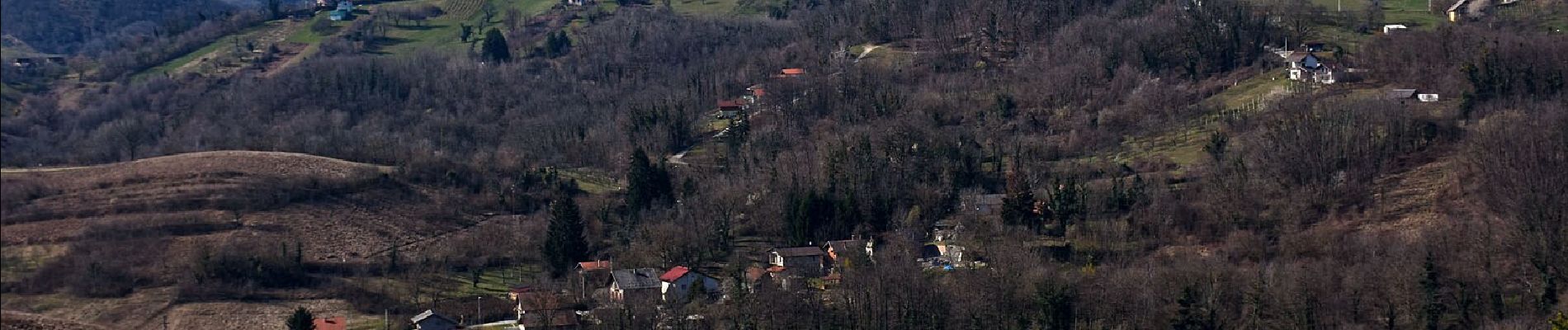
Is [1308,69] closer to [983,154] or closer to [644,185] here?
[983,154]

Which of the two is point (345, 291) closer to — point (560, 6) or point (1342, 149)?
point (1342, 149)

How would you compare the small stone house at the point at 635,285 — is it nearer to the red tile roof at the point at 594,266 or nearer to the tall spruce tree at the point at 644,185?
the red tile roof at the point at 594,266

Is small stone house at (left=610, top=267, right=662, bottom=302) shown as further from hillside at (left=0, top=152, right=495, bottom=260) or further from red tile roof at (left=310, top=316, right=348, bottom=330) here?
hillside at (left=0, top=152, right=495, bottom=260)

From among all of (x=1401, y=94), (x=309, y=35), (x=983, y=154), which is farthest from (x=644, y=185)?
(x=309, y=35)

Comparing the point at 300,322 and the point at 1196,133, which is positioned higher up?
the point at 1196,133

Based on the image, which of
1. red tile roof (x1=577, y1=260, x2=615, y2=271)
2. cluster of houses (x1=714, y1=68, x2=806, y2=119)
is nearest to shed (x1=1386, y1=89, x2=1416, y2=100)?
red tile roof (x1=577, y1=260, x2=615, y2=271)

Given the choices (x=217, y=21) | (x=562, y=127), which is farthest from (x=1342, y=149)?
(x=217, y=21)
